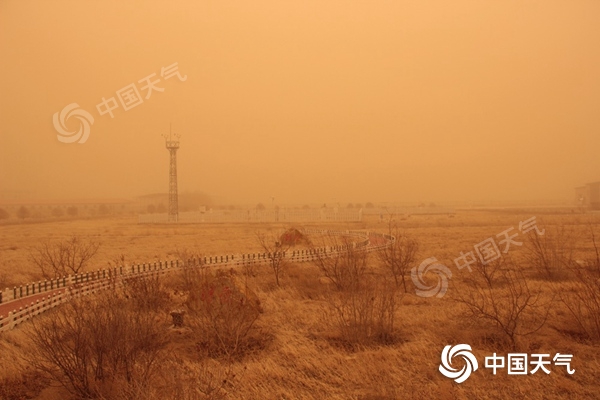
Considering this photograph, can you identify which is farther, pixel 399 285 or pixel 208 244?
pixel 208 244

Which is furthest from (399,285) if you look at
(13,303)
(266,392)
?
(13,303)

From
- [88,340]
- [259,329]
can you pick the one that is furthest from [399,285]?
[88,340]

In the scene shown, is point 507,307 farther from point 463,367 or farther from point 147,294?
point 147,294

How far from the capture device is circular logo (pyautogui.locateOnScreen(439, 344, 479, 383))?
800 centimetres

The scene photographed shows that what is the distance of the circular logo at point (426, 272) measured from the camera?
613 inches

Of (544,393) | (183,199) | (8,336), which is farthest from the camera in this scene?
(183,199)

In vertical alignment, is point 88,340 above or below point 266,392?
above

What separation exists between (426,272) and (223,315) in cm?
1224

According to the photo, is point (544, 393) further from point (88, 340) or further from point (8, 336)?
point (8, 336)

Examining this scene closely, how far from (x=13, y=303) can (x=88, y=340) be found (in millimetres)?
8901

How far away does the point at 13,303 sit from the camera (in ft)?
46.4

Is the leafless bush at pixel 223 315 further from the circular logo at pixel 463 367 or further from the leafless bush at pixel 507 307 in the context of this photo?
the leafless bush at pixel 507 307

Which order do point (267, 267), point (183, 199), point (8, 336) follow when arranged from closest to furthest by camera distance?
1. point (8, 336)
2. point (267, 267)
3. point (183, 199)

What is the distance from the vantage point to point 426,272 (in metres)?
19.6
